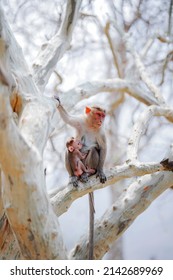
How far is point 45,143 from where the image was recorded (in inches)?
80.0

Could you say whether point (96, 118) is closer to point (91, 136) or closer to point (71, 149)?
point (91, 136)

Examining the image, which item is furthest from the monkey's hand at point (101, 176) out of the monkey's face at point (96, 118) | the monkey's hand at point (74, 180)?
the monkey's face at point (96, 118)

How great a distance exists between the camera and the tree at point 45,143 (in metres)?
1.65

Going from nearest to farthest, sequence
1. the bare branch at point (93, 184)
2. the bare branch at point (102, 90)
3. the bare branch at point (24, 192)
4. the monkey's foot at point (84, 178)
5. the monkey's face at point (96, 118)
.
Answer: the bare branch at point (24, 192) < the bare branch at point (93, 184) < the monkey's foot at point (84, 178) < the monkey's face at point (96, 118) < the bare branch at point (102, 90)

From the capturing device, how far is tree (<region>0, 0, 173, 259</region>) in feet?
5.43

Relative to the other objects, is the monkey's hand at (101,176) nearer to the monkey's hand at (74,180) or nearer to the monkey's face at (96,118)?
the monkey's hand at (74,180)

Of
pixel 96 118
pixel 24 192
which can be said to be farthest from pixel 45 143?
pixel 96 118

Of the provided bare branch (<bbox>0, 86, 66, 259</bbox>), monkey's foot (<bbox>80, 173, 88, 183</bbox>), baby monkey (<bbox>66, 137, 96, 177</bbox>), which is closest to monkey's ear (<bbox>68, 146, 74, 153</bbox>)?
baby monkey (<bbox>66, 137, 96, 177</bbox>)

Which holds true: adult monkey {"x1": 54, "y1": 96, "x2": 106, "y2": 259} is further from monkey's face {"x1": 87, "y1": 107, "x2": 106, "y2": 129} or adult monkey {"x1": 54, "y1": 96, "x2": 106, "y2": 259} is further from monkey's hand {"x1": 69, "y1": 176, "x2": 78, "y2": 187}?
monkey's hand {"x1": 69, "y1": 176, "x2": 78, "y2": 187}

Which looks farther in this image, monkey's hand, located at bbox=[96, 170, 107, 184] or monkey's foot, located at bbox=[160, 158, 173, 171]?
monkey's foot, located at bbox=[160, 158, 173, 171]
